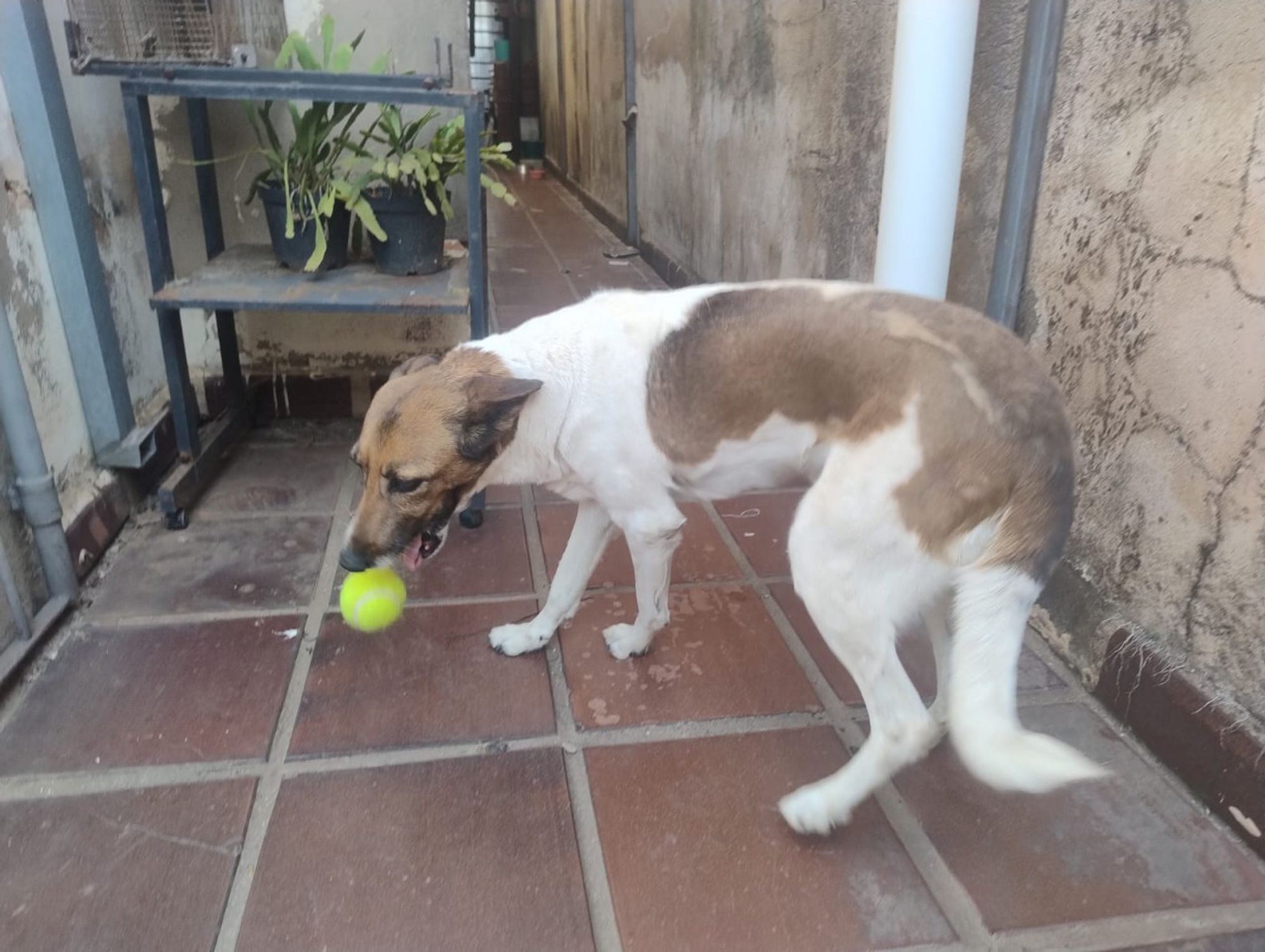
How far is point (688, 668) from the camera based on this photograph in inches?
87.4

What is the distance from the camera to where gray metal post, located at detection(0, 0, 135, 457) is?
228 centimetres

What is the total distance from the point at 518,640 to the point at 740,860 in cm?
81

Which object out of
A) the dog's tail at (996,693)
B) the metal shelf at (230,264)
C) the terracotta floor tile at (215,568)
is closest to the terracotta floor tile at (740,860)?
the dog's tail at (996,693)

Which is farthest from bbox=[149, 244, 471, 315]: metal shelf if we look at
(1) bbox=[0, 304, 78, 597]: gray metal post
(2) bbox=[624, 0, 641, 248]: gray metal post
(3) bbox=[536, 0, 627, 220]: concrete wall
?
(3) bbox=[536, 0, 627, 220]: concrete wall

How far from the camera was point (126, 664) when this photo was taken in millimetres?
2168

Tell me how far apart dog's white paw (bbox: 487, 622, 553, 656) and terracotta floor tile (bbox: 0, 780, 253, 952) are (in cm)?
64

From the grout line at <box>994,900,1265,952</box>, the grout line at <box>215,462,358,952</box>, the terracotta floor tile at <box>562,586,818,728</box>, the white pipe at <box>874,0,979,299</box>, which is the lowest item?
the terracotta floor tile at <box>562,586,818,728</box>

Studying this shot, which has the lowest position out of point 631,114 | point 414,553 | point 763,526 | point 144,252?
point 763,526

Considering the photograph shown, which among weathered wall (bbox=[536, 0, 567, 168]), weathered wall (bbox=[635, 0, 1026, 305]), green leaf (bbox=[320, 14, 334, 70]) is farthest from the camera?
weathered wall (bbox=[536, 0, 567, 168])

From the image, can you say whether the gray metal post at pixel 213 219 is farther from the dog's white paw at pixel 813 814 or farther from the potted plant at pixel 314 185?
the dog's white paw at pixel 813 814

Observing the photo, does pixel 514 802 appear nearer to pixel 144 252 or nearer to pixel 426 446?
pixel 426 446

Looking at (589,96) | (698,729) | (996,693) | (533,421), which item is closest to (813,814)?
(698,729)

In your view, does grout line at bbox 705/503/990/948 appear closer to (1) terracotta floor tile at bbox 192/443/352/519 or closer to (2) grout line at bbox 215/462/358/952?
(2) grout line at bbox 215/462/358/952

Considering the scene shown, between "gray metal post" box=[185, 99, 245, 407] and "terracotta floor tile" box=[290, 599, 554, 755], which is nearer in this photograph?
"terracotta floor tile" box=[290, 599, 554, 755]
